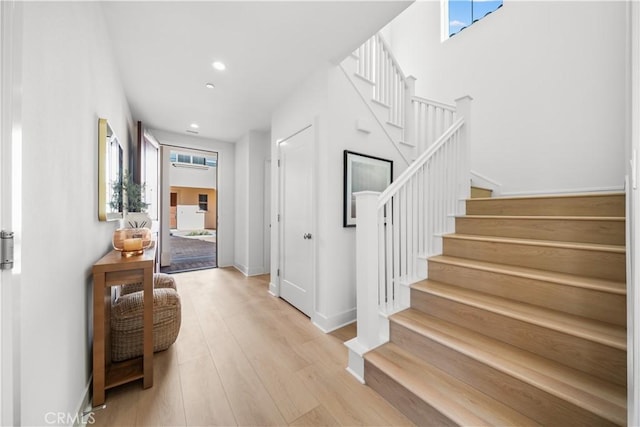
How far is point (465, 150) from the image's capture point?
2.50 metres

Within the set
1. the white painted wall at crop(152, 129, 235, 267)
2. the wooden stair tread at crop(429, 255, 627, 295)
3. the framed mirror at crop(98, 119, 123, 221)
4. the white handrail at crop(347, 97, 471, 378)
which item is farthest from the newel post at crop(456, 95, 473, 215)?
the white painted wall at crop(152, 129, 235, 267)

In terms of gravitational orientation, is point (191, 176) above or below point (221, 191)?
above

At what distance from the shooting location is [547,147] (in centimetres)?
285

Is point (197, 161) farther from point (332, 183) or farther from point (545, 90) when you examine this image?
point (545, 90)

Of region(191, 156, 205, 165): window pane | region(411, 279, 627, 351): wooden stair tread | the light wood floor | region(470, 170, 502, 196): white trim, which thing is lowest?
the light wood floor

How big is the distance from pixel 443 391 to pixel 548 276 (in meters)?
0.97

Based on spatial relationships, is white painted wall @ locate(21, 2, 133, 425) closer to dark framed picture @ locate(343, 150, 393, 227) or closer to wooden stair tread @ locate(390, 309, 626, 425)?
wooden stair tread @ locate(390, 309, 626, 425)

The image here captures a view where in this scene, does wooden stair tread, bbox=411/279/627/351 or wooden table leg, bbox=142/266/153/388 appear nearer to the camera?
wooden stair tread, bbox=411/279/627/351

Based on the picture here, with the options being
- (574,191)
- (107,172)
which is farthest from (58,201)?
(574,191)

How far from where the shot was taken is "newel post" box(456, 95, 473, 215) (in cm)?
248

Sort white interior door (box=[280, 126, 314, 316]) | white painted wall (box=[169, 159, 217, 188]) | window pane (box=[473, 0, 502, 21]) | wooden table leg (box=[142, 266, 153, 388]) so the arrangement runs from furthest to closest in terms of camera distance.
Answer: white painted wall (box=[169, 159, 217, 188]) → window pane (box=[473, 0, 502, 21]) → white interior door (box=[280, 126, 314, 316]) → wooden table leg (box=[142, 266, 153, 388])

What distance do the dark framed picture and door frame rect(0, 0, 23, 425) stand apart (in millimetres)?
2085

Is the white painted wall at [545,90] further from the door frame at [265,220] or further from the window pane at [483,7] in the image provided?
the door frame at [265,220]

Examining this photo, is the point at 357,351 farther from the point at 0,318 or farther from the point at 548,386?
the point at 0,318
